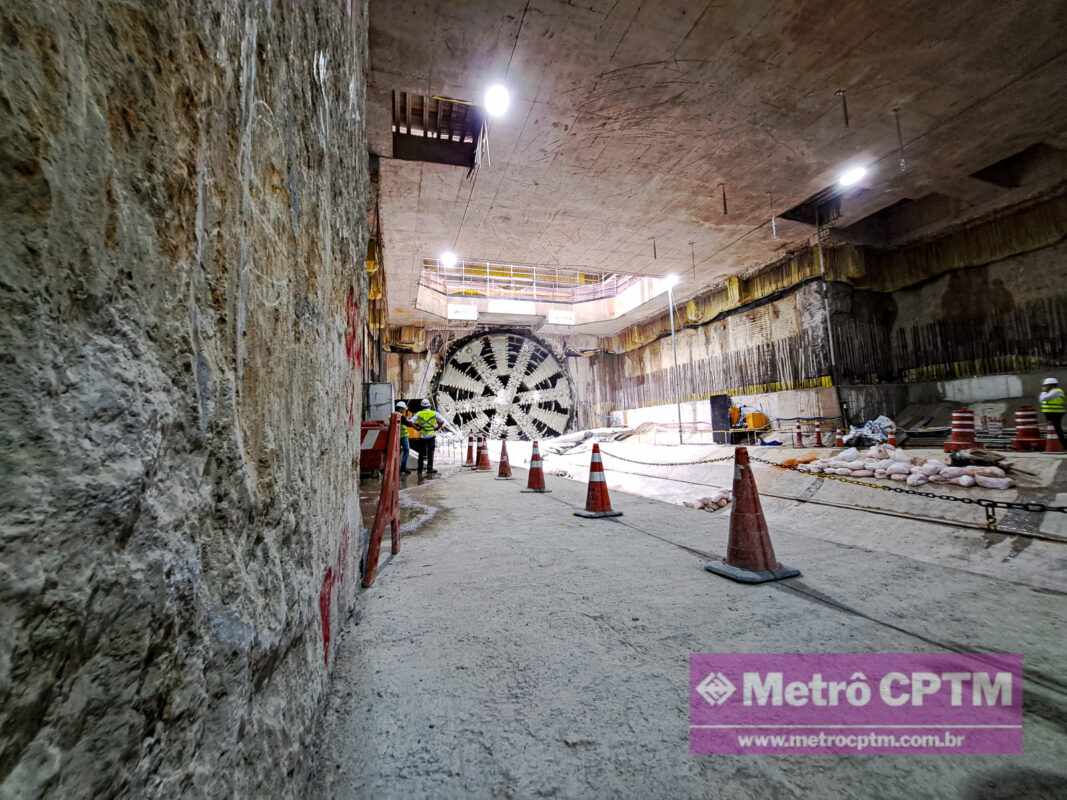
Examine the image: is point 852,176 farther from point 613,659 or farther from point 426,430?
point 613,659

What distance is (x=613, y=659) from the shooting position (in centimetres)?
164

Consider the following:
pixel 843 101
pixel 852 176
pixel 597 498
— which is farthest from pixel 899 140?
pixel 597 498

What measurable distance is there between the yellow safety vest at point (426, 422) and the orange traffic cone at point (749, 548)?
6.36 meters

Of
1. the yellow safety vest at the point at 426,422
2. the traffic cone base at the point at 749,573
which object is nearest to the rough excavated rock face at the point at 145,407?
the traffic cone base at the point at 749,573

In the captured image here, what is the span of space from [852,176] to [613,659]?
9.02 m

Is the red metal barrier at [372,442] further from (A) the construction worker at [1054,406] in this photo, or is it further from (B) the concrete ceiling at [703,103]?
(A) the construction worker at [1054,406]

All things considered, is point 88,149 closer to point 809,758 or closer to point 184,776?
point 184,776

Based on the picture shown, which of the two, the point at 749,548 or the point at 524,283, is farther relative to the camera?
the point at 524,283

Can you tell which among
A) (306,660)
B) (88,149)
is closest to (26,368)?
(88,149)

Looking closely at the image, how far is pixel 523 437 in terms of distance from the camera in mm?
17953

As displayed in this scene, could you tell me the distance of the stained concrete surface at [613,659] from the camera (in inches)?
44.4

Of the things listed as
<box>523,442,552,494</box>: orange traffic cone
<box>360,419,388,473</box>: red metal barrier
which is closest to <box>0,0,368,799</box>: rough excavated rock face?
<box>523,442,552,494</box>: orange traffic cone

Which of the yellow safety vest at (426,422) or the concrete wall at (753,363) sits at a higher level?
the concrete wall at (753,363)

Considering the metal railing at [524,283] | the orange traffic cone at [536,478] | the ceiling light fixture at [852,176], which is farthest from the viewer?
the metal railing at [524,283]
